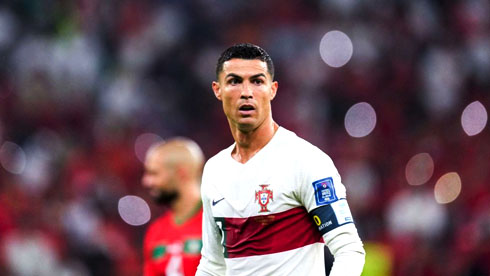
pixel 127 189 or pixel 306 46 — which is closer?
pixel 127 189

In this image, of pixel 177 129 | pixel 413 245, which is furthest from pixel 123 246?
pixel 413 245

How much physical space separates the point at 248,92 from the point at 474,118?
25.5 ft

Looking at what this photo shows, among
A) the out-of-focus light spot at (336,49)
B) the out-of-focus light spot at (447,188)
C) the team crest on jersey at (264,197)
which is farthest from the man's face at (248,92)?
the out-of-focus light spot at (336,49)

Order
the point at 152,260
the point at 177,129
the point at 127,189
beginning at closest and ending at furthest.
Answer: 1. the point at 152,260
2. the point at 127,189
3. the point at 177,129

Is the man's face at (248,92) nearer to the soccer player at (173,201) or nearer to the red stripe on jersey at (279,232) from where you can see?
the red stripe on jersey at (279,232)

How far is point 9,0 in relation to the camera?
1280 centimetres

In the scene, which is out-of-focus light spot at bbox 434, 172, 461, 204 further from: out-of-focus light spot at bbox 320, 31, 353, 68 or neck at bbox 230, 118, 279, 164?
neck at bbox 230, 118, 279, 164

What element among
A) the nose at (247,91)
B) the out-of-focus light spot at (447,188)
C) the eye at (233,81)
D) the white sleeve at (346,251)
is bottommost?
the white sleeve at (346,251)

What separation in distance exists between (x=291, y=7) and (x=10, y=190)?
16.7 feet

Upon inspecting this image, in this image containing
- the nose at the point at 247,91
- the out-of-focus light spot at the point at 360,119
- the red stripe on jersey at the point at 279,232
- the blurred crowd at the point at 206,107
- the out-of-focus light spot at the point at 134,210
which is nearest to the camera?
the red stripe on jersey at the point at 279,232

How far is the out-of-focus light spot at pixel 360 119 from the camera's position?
11.6 metres

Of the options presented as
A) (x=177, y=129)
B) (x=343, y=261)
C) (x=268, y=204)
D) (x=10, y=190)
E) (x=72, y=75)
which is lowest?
(x=343, y=261)

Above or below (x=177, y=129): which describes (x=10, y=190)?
below

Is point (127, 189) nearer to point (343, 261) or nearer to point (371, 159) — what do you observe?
point (371, 159)
